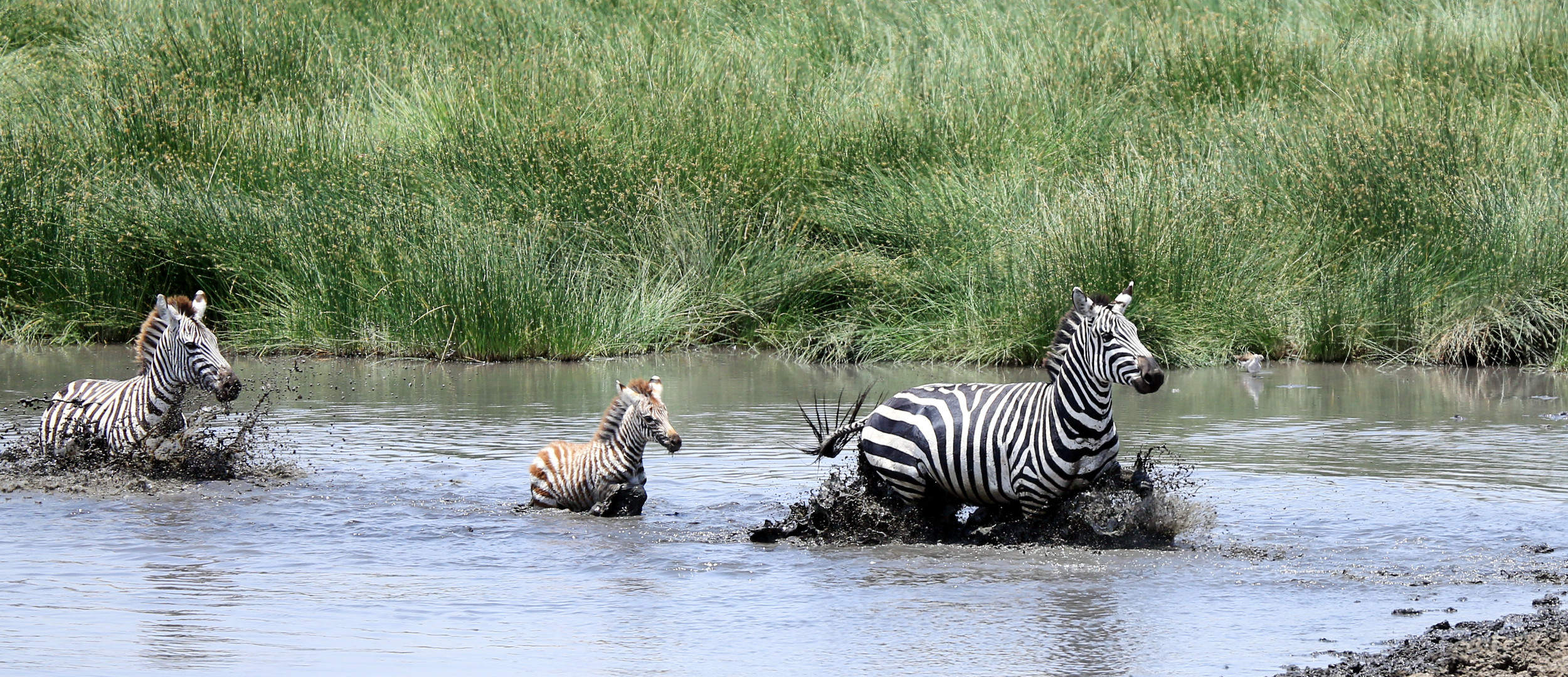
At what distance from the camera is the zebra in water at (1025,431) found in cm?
746

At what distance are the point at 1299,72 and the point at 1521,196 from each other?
17.7ft

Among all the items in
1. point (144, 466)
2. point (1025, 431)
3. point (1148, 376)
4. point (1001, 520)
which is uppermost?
point (1148, 376)

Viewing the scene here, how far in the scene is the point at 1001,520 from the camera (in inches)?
309

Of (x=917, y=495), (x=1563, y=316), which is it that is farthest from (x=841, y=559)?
(x=1563, y=316)

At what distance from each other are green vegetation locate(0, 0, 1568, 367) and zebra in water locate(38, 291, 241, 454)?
5359mm

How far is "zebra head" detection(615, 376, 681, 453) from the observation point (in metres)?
8.29

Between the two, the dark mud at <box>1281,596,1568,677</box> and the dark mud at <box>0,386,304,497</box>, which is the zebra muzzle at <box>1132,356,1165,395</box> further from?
the dark mud at <box>0,386,304,497</box>

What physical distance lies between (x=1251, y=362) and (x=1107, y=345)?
709cm

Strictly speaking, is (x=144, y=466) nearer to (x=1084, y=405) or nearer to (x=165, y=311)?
(x=165, y=311)

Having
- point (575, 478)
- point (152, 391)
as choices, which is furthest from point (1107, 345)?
point (152, 391)

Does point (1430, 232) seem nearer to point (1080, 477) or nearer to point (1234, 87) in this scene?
point (1234, 87)

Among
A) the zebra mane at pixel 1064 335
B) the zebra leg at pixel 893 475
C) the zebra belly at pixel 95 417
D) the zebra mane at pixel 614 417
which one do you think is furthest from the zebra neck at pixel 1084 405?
the zebra belly at pixel 95 417

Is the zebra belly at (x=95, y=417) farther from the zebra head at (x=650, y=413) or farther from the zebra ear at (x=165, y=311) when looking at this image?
the zebra head at (x=650, y=413)

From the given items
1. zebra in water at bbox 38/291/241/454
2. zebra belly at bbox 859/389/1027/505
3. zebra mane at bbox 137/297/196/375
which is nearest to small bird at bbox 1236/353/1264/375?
zebra belly at bbox 859/389/1027/505
